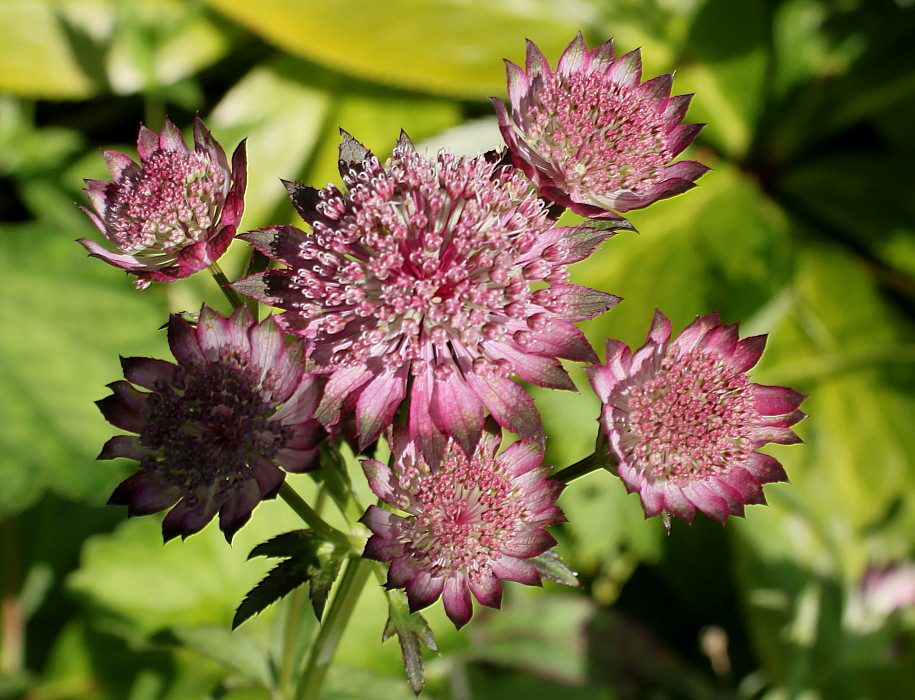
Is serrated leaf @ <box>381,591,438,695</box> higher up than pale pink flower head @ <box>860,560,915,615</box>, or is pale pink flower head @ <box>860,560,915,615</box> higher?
serrated leaf @ <box>381,591,438,695</box>

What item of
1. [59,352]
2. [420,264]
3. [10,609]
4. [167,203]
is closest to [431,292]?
[420,264]

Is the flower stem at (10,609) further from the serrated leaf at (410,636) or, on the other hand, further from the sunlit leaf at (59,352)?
the serrated leaf at (410,636)

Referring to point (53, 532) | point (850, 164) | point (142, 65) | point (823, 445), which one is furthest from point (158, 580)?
point (850, 164)

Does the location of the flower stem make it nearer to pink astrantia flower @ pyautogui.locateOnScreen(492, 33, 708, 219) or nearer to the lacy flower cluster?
the lacy flower cluster

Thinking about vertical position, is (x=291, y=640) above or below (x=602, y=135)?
below

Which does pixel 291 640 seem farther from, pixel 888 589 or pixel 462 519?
pixel 888 589

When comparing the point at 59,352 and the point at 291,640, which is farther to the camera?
the point at 59,352

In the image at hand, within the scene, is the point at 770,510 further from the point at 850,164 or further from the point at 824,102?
the point at 824,102

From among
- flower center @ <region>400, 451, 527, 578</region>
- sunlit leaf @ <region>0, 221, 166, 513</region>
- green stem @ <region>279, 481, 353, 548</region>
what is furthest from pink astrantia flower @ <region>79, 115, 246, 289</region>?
sunlit leaf @ <region>0, 221, 166, 513</region>

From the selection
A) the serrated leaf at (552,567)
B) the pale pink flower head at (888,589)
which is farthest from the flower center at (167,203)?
the pale pink flower head at (888,589)
